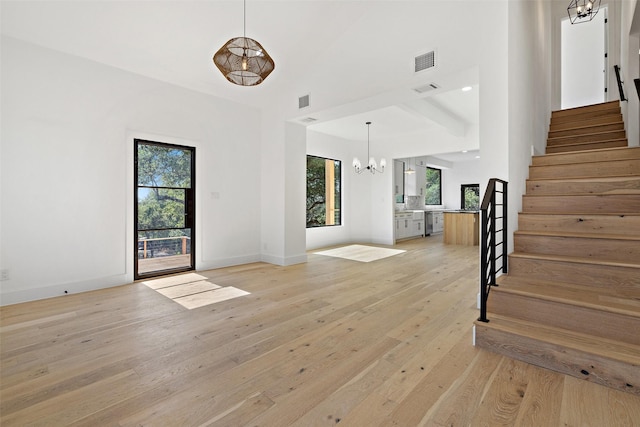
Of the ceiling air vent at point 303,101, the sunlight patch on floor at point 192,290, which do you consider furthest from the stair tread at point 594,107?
the sunlight patch on floor at point 192,290

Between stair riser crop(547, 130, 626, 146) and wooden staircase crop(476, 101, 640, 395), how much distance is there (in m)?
1.35

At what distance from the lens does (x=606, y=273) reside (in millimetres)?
2352

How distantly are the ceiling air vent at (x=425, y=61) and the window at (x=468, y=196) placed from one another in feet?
29.0

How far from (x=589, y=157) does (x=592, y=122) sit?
2.13 m

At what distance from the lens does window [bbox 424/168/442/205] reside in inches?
460

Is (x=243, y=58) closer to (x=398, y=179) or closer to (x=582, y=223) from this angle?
(x=582, y=223)

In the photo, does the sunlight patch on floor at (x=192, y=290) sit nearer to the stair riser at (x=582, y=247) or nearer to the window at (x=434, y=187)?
the stair riser at (x=582, y=247)

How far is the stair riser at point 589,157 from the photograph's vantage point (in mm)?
3355

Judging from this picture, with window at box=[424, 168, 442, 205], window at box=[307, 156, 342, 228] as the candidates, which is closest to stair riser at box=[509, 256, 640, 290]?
window at box=[307, 156, 342, 228]

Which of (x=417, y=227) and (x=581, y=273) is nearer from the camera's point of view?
(x=581, y=273)

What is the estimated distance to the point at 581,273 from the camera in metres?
2.45

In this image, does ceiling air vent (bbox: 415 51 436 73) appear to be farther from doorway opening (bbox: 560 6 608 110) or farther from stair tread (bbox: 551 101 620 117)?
doorway opening (bbox: 560 6 608 110)

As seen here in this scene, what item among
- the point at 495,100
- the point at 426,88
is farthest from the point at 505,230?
the point at 426,88

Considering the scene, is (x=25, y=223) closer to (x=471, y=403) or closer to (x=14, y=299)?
(x=14, y=299)
